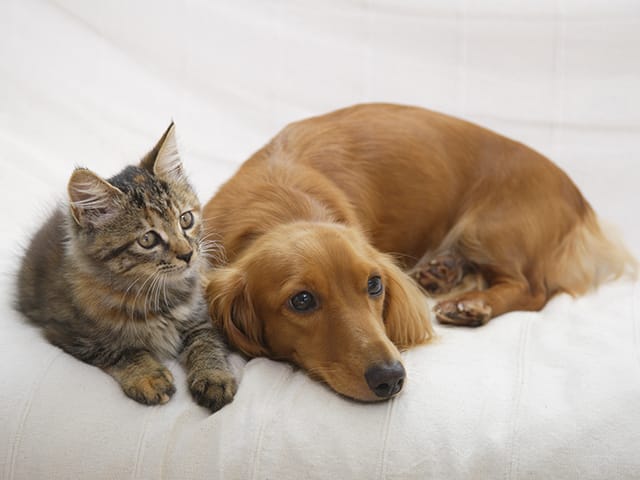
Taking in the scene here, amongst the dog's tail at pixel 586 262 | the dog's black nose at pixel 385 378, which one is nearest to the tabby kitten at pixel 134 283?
the dog's black nose at pixel 385 378

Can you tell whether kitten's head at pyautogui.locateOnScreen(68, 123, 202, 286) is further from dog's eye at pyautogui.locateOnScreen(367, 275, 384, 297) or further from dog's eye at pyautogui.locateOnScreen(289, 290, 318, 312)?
dog's eye at pyautogui.locateOnScreen(367, 275, 384, 297)

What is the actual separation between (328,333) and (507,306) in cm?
86

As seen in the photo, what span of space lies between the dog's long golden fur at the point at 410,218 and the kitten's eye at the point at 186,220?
222mm

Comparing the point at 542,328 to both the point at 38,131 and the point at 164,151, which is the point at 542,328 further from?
the point at 38,131

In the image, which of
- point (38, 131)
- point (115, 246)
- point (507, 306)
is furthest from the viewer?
point (38, 131)

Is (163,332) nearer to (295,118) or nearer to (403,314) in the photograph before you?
(403,314)

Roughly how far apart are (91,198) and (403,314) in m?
0.92

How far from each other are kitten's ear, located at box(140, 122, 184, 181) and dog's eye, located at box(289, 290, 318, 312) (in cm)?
48

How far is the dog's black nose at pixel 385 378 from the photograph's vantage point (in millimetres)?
1950

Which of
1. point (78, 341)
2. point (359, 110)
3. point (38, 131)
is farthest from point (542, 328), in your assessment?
point (38, 131)

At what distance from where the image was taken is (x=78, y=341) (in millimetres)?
2141

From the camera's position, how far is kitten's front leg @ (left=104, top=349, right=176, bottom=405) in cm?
198

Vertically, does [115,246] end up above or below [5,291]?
above

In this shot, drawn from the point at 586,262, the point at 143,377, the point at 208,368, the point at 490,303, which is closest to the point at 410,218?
the point at 490,303
